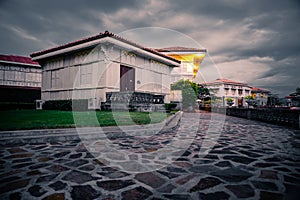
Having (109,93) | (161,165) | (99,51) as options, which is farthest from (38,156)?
(99,51)

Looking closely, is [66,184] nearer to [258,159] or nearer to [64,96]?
[258,159]

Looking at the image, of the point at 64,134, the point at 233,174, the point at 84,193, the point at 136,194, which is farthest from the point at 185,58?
the point at 84,193

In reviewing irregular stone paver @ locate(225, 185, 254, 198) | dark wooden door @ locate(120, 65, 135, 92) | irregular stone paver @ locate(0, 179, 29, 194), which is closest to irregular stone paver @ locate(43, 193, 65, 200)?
irregular stone paver @ locate(0, 179, 29, 194)

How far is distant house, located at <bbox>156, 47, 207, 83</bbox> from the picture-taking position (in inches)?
974

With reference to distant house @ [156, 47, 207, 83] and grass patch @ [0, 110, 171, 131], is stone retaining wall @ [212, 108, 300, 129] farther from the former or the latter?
distant house @ [156, 47, 207, 83]

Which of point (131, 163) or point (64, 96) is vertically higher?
point (64, 96)

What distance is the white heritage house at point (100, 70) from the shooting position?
1255 cm

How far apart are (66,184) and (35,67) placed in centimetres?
2388

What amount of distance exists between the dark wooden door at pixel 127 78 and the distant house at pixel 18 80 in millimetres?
13151

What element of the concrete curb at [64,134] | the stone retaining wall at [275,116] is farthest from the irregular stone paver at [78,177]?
the stone retaining wall at [275,116]

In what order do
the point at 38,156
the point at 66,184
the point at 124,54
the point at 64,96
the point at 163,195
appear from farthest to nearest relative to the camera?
the point at 64,96 < the point at 124,54 < the point at 38,156 < the point at 66,184 < the point at 163,195

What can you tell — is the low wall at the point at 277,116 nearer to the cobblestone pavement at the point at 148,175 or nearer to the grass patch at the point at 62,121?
the cobblestone pavement at the point at 148,175

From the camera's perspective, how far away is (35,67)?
21000 mm

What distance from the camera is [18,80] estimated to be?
65.4 ft
